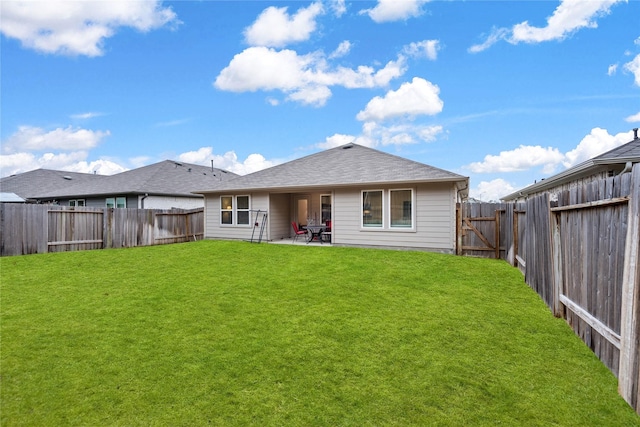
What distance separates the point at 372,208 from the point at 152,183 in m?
15.6

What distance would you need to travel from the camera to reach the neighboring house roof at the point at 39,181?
89.1 feet

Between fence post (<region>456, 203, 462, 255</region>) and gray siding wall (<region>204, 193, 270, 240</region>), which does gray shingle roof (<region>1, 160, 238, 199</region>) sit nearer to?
gray siding wall (<region>204, 193, 270, 240</region>)

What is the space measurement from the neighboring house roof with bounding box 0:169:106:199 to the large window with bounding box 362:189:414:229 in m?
24.2

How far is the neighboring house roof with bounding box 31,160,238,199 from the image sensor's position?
67.2 feet

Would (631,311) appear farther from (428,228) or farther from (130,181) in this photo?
(130,181)

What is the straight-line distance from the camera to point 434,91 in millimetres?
18484

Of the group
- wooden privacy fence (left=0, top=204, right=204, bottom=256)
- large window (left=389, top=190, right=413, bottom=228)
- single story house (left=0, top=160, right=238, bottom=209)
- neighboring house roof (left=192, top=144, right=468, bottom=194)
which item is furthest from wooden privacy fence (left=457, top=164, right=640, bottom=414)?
single story house (left=0, top=160, right=238, bottom=209)

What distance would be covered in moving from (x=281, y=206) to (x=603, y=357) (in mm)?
13569

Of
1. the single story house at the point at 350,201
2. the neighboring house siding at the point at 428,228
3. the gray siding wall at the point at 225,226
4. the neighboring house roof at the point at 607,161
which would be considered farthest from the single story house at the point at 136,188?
the neighboring house roof at the point at 607,161

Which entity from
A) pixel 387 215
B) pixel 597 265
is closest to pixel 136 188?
pixel 387 215

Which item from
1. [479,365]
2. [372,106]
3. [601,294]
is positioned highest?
[372,106]

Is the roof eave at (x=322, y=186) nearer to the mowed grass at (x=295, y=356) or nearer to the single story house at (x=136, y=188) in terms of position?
the single story house at (x=136, y=188)

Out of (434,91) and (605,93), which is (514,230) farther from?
(434,91)

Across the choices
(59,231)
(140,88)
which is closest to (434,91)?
(140,88)
